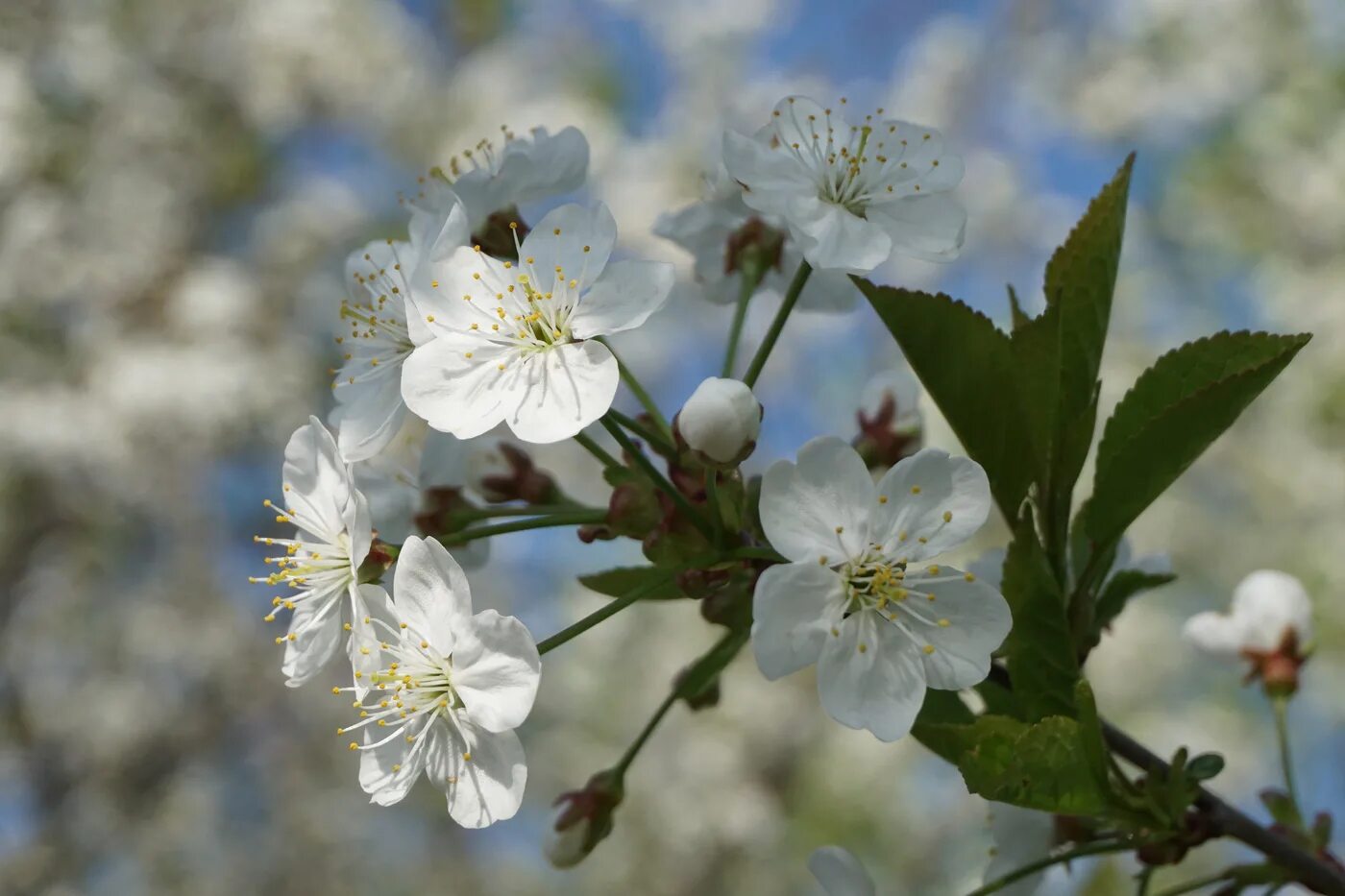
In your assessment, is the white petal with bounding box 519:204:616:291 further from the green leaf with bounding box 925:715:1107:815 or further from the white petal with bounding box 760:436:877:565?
the green leaf with bounding box 925:715:1107:815

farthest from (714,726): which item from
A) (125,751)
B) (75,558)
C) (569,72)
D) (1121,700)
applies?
(569,72)

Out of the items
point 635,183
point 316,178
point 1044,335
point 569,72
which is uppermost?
point 569,72

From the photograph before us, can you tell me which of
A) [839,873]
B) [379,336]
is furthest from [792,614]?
[379,336]

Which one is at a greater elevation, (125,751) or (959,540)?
(959,540)

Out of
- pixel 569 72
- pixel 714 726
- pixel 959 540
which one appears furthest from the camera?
pixel 569 72

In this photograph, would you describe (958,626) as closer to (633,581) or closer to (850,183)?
(633,581)

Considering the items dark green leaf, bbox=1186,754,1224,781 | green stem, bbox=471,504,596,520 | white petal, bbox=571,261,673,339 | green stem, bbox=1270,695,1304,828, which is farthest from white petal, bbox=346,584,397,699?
green stem, bbox=1270,695,1304,828

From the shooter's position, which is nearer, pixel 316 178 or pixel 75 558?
pixel 75 558

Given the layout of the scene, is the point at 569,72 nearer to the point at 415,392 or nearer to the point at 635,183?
the point at 635,183
